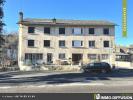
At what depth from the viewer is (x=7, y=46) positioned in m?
99.6

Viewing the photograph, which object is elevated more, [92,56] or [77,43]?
[77,43]

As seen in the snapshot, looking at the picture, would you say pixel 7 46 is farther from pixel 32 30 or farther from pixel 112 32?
pixel 112 32

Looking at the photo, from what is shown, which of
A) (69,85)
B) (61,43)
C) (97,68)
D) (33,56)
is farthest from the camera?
(61,43)

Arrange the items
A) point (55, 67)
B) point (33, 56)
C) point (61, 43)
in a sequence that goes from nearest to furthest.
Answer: point (55, 67) < point (33, 56) < point (61, 43)

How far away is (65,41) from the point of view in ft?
237

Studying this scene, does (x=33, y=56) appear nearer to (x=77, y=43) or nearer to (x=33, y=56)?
(x=33, y=56)

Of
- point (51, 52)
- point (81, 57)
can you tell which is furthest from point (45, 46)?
point (81, 57)

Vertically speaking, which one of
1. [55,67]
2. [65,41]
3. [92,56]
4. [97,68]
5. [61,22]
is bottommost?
[97,68]

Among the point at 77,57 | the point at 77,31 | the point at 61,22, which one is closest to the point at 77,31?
A: the point at 77,31

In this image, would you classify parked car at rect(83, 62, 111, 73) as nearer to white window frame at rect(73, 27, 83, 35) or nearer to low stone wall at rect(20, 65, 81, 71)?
low stone wall at rect(20, 65, 81, 71)

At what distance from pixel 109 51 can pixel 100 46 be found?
1950mm

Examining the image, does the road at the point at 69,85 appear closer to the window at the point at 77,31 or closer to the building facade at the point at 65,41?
the building facade at the point at 65,41

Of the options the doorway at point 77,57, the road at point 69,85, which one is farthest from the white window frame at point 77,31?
the road at point 69,85

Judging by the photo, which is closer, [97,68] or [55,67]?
[97,68]
